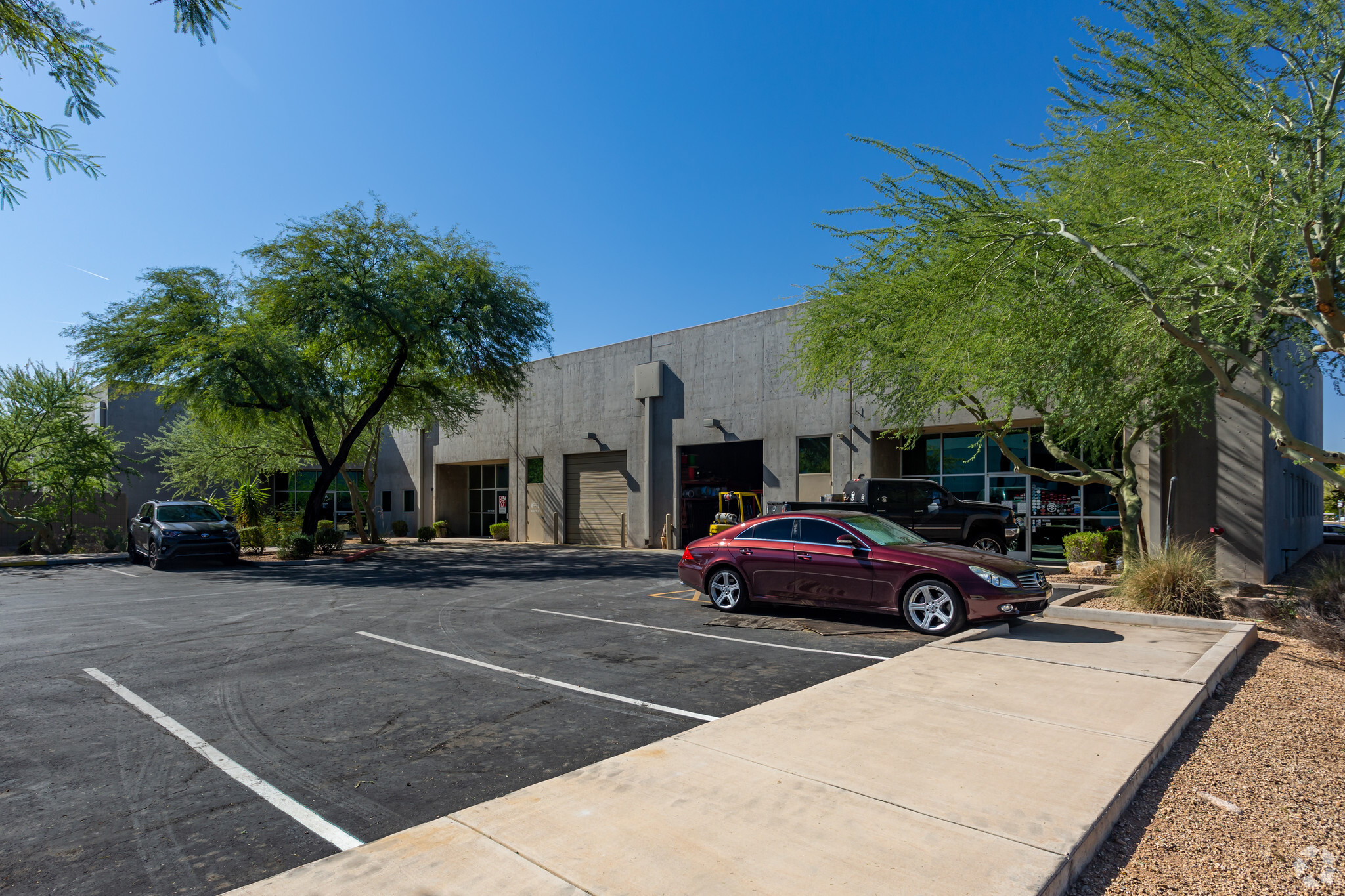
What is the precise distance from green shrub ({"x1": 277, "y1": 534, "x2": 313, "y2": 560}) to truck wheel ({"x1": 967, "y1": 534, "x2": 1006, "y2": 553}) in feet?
60.3

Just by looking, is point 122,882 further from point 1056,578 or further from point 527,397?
point 527,397

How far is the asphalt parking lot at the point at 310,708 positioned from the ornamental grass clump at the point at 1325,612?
416cm

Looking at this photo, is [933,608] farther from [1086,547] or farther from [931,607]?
[1086,547]

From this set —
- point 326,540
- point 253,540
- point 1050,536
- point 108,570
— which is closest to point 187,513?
point 108,570

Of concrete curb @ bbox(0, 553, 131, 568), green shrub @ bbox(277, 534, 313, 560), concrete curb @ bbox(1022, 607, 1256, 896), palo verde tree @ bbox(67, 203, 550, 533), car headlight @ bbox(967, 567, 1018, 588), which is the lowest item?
concrete curb @ bbox(0, 553, 131, 568)

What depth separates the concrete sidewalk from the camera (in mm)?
3301

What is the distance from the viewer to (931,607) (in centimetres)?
916

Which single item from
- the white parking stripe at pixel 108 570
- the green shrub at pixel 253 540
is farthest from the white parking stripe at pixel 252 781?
the green shrub at pixel 253 540

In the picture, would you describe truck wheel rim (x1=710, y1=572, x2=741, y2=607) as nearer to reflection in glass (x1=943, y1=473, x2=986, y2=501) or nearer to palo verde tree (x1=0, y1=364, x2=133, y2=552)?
reflection in glass (x1=943, y1=473, x2=986, y2=501)

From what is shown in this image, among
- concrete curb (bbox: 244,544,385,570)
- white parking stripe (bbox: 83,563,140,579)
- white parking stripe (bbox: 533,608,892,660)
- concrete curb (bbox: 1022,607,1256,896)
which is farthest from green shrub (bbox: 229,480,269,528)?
concrete curb (bbox: 1022,607,1256,896)

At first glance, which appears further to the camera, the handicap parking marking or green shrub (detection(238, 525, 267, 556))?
green shrub (detection(238, 525, 267, 556))

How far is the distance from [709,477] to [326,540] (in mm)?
12865

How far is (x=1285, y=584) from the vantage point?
14.3 metres

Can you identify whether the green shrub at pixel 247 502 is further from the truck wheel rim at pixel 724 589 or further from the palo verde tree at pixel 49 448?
the truck wheel rim at pixel 724 589
